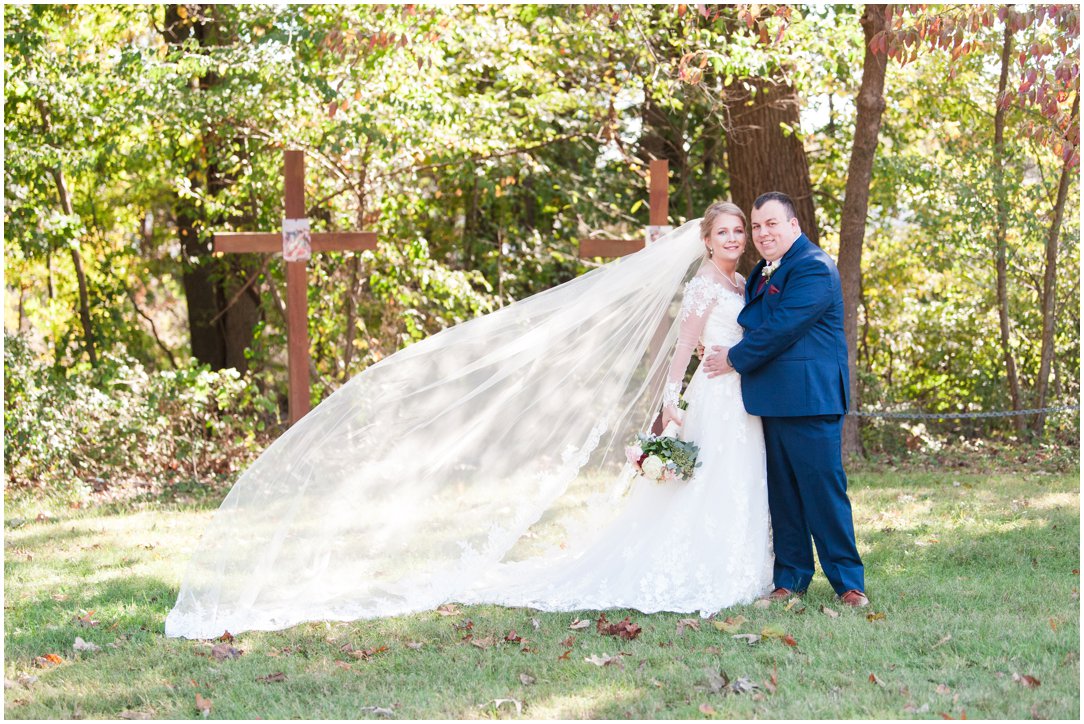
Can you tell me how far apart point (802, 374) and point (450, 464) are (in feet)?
6.06

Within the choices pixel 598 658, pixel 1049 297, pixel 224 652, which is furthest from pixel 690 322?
pixel 1049 297

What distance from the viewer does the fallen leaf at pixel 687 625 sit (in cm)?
491

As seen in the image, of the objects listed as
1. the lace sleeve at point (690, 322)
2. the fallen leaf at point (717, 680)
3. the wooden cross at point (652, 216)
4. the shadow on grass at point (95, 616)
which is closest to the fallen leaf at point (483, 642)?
the fallen leaf at point (717, 680)

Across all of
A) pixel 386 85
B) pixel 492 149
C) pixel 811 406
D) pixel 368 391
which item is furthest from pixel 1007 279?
pixel 368 391

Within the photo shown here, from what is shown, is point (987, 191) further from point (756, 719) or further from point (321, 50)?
point (756, 719)

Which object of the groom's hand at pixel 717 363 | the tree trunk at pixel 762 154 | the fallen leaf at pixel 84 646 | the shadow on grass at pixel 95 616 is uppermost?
the tree trunk at pixel 762 154

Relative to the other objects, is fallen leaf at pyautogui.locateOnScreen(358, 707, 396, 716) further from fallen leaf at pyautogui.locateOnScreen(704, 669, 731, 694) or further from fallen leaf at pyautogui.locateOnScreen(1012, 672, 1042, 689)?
fallen leaf at pyautogui.locateOnScreen(1012, 672, 1042, 689)

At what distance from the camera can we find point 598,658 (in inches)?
180

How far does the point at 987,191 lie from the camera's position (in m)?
10.6

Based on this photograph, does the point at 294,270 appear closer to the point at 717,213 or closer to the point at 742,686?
the point at 717,213

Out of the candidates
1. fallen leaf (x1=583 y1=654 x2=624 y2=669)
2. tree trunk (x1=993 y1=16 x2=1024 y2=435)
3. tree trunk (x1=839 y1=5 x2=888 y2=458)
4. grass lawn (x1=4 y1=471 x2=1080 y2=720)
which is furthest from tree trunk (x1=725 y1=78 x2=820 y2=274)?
fallen leaf (x1=583 y1=654 x2=624 y2=669)

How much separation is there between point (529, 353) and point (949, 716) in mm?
2855

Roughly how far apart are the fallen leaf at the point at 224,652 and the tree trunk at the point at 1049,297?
360 inches

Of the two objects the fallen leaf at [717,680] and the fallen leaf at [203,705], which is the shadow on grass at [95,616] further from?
the fallen leaf at [717,680]
